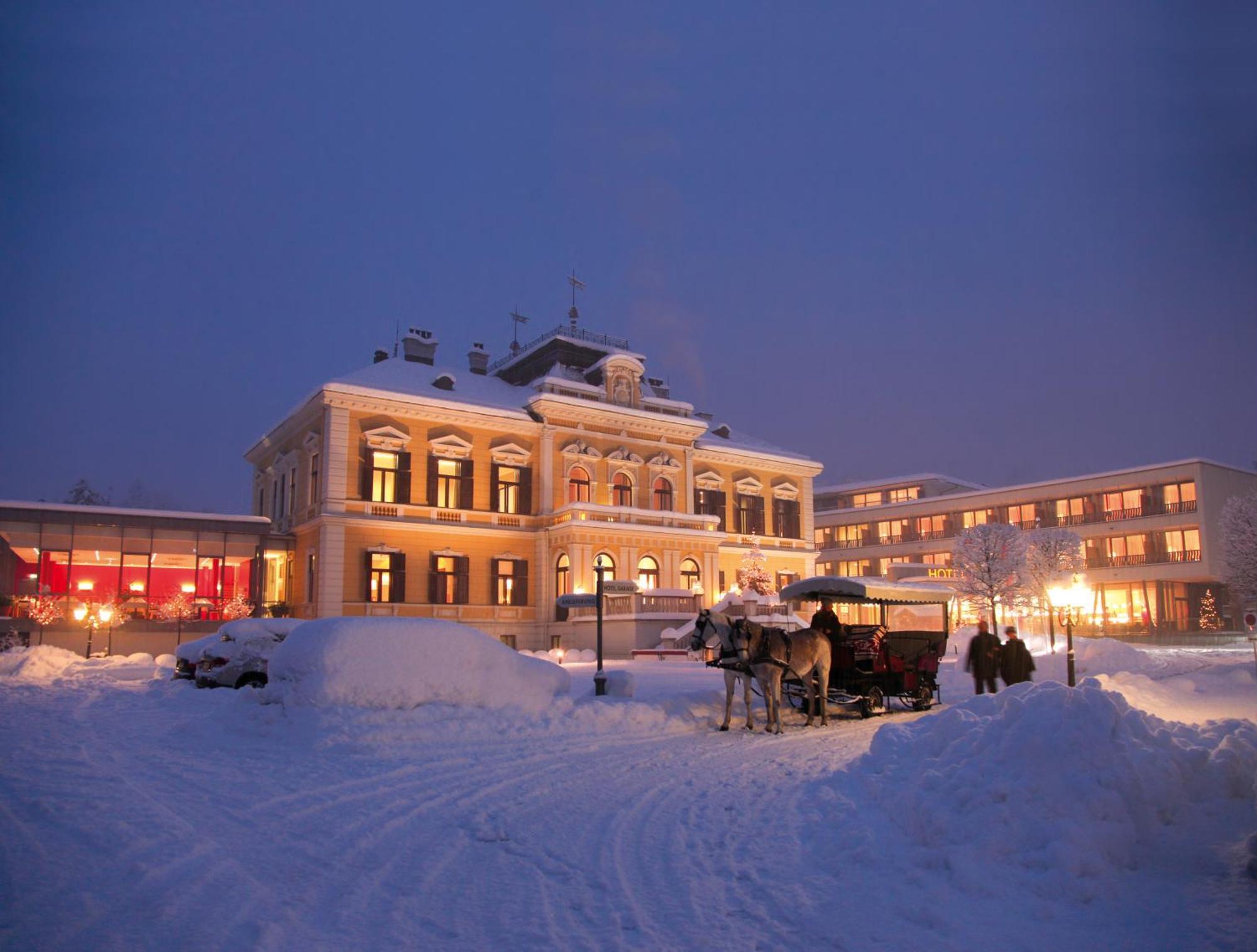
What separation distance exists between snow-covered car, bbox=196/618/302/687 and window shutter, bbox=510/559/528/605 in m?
16.8

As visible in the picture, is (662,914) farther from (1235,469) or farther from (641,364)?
(1235,469)

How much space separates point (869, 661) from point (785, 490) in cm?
3144

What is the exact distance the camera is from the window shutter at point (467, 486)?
3766cm

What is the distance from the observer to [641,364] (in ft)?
139

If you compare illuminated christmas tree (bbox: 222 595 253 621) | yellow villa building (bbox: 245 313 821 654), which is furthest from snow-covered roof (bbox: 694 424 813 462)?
illuminated christmas tree (bbox: 222 595 253 621)

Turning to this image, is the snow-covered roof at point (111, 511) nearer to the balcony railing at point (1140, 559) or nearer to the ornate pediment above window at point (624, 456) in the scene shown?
the ornate pediment above window at point (624, 456)

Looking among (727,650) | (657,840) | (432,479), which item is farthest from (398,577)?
(657,840)

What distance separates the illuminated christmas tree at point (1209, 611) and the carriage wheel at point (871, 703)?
149ft

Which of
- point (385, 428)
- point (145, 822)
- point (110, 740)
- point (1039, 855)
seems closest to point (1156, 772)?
point (1039, 855)

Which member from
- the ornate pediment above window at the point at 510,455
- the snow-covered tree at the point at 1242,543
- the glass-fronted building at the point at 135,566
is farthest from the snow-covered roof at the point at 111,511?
the snow-covered tree at the point at 1242,543

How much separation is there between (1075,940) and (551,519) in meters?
33.8

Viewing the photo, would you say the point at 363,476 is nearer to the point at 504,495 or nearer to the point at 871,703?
the point at 504,495

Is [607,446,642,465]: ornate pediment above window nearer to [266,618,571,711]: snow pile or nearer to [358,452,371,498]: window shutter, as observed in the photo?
[358,452,371,498]: window shutter

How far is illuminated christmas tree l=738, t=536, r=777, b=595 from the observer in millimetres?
40969
